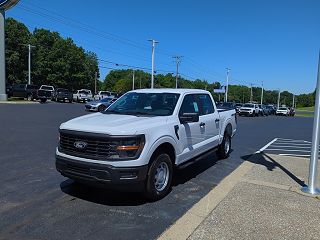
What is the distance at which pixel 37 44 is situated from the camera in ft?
262

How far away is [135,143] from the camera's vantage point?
5.21 metres

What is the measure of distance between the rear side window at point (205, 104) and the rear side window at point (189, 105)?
0.29m

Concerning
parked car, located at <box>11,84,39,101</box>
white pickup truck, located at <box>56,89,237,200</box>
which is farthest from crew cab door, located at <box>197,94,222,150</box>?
parked car, located at <box>11,84,39,101</box>

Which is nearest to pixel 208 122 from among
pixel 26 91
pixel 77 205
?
pixel 77 205

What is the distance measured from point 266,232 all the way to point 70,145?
322 centimetres

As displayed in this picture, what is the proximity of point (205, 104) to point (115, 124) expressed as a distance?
3.23 metres

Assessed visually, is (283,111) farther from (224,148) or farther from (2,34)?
(224,148)

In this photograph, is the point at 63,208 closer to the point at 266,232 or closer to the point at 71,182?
the point at 71,182

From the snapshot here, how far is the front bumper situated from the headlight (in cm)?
18

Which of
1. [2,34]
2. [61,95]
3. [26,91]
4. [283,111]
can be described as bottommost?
[283,111]

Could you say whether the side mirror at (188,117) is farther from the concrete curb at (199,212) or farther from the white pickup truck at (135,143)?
the concrete curb at (199,212)

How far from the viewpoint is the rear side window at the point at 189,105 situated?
6.81 metres

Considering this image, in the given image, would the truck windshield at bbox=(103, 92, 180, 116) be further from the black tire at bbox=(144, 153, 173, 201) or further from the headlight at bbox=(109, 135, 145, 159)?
the headlight at bbox=(109, 135, 145, 159)

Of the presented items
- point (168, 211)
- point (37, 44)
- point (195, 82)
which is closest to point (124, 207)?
point (168, 211)
